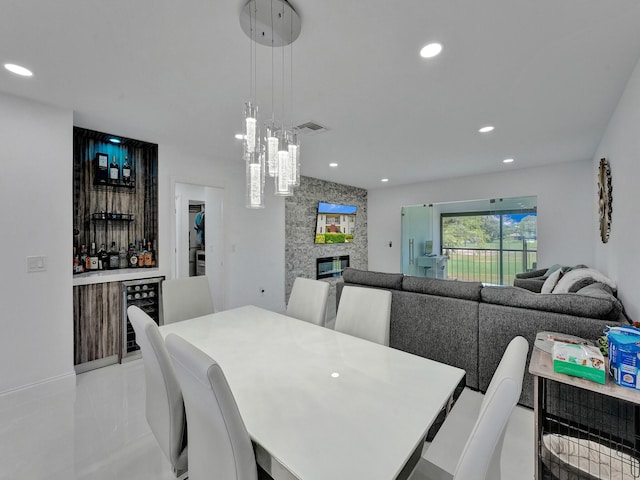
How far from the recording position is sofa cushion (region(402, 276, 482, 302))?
2.61m

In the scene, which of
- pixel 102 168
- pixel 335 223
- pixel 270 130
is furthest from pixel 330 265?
pixel 270 130

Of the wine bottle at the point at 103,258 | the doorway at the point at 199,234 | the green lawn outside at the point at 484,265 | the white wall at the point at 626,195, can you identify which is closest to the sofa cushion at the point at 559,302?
the white wall at the point at 626,195

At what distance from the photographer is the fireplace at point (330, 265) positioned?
5.88m

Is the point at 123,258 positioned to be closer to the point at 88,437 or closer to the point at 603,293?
the point at 88,437

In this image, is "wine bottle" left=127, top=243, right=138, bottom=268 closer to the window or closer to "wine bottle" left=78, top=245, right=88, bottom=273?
"wine bottle" left=78, top=245, right=88, bottom=273

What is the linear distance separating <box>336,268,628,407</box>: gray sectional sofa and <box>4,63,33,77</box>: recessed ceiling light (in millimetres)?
3402

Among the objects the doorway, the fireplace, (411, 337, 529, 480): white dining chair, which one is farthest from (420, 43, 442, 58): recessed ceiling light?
the fireplace

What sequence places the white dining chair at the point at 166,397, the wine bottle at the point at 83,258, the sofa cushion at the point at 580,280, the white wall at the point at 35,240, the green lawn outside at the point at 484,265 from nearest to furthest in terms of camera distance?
the white dining chair at the point at 166,397
the white wall at the point at 35,240
the sofa cushion at the point at 580,280
the wine bottle at the point at 83,258
the green lawn outside at the point at 484,265

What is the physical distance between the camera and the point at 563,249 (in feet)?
14.8

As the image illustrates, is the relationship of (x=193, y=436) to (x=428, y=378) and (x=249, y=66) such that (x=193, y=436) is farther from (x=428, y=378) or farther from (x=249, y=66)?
(x=249, y=66)

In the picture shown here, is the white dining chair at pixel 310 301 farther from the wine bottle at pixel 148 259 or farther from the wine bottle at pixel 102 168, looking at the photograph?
the wine bottle at pixel 102 168

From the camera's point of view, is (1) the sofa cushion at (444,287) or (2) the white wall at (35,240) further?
(1) the sofa cushion at (444,287)

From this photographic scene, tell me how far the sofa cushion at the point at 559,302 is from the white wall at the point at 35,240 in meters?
3.88

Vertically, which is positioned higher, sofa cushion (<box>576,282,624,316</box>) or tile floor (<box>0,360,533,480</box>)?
sofa cushion (<box>576,282,624,316</box>)
